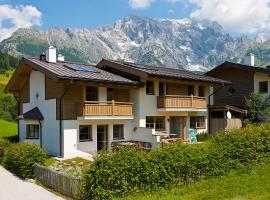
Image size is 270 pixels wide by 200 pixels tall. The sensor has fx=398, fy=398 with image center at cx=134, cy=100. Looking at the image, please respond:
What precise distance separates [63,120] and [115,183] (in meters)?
11.9

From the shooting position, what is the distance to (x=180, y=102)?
31.9 metres

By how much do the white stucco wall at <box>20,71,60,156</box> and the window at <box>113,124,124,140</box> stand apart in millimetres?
4941

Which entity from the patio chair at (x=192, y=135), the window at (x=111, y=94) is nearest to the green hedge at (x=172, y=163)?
the window at (x=111, y=94)

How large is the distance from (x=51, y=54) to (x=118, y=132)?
300 inches

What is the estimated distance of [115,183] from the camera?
48.4ft

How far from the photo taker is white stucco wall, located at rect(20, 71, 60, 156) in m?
26.4

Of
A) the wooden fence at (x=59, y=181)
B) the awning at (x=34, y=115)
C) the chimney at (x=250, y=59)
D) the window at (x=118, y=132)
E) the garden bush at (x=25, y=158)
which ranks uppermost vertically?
the chimney at (x=250, y=59)

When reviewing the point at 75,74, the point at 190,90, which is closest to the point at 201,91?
the point at 190,90

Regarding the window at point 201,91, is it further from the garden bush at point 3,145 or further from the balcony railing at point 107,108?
the garden bush at point 3,145

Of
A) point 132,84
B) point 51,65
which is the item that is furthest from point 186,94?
point 51,65

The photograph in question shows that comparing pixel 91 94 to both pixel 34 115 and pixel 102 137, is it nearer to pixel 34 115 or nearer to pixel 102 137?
pixel 102 137

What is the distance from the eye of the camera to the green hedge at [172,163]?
48.0 ft

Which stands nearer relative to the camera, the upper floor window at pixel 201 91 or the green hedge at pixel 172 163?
the green hedge at pixel 172 163

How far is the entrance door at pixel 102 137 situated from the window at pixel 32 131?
4.34 metres
